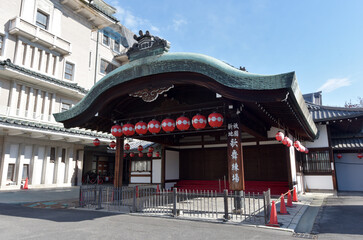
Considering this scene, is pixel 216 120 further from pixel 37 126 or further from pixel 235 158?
pixel 37 126

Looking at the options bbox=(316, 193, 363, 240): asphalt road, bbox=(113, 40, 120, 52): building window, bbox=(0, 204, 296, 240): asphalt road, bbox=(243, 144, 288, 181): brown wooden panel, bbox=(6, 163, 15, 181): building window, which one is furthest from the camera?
bbox=(113, 40, 120, 52): building window

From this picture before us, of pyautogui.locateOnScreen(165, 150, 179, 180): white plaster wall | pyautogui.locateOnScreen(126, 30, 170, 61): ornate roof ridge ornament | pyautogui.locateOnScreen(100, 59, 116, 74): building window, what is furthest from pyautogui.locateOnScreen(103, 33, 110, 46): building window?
pyautogui.locateOnScreen(126, 30, 170, 61): ornate roof ridge ornament

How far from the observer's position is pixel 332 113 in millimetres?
17203

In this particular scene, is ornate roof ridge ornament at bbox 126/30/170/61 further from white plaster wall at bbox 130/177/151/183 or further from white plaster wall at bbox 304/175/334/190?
white plaster wall at bbox 304/175/334/190

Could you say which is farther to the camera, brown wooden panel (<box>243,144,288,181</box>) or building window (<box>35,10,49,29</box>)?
building window (<box>35,10,49,29</box>)

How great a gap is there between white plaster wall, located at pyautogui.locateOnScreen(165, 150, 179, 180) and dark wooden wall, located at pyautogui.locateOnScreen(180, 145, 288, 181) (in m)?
0.40

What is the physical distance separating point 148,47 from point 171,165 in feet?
33.0

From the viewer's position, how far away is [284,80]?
7.38 meters

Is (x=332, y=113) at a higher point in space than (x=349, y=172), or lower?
higher

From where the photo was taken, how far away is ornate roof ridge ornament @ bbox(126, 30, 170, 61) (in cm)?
986

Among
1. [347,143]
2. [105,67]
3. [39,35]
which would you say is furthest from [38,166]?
[347,143]

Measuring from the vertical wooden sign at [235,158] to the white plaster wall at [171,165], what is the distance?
8646 mm

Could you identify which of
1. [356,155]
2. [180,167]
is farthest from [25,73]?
[356,155]

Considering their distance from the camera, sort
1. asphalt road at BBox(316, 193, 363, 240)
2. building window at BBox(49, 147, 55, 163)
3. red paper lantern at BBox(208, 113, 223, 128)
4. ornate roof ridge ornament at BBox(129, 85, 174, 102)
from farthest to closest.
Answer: building window at BBox(49, 147, 55, 163), ornate roof ridge ornament at BBox(129, 85, 174, 102), red paper lantern at BBox(208, 113, 223, 128), asphalt road at BBox(316, 193, 363, 240)
